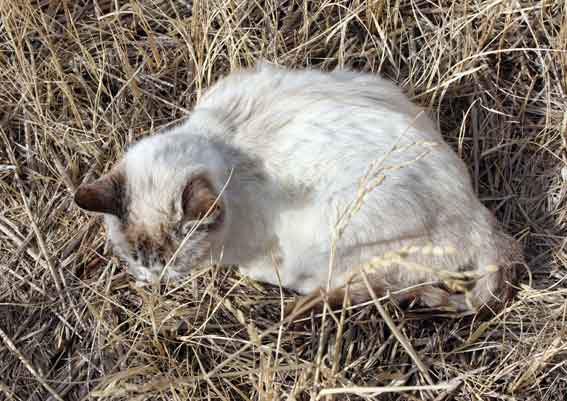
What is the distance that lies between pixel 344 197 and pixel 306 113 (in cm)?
37

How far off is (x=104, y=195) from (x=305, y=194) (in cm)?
71

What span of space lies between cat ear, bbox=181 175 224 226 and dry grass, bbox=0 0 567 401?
1.70 ft

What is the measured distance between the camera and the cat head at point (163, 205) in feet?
6.89

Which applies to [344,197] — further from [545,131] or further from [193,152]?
[545,131]

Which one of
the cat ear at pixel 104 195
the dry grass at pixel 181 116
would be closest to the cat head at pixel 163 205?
the cat ear at pixel 104 195

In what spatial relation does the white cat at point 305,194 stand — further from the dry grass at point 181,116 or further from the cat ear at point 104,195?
the dry grass at point 181,116

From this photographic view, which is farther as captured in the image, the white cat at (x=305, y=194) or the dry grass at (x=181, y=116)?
the dry grass at (x=181, y=116)

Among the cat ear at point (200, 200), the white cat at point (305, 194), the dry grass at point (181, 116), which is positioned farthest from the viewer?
the dry grass at point (181, 116)

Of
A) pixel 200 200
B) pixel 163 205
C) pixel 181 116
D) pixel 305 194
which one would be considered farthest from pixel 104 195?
pixel 181 116

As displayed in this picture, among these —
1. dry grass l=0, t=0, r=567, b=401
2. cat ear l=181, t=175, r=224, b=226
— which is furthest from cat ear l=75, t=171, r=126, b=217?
dry grass l=0, t=0, r=567, b=401

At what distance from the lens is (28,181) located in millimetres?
3072

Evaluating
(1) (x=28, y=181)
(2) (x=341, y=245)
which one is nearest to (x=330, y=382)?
(2) (x=341, y=245)

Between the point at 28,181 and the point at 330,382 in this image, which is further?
the point at 28,181

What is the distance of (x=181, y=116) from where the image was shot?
319 centimetres
